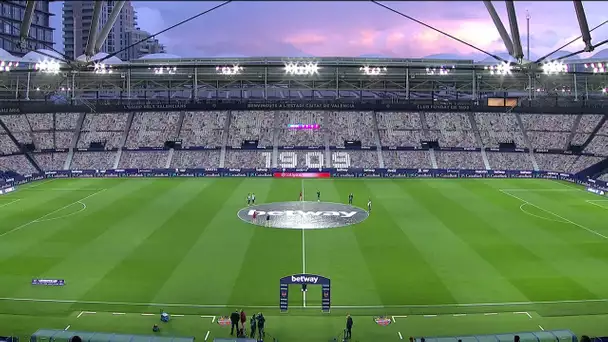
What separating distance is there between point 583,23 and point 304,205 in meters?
35.0

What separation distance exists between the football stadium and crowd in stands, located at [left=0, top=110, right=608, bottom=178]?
1.02 ft

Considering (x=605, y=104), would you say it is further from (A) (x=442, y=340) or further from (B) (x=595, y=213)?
(A) (x=442, y=340)

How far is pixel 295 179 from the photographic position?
227ft

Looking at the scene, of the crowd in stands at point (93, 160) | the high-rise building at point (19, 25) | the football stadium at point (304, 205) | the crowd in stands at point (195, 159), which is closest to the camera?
the football stadium at point (304, 205)

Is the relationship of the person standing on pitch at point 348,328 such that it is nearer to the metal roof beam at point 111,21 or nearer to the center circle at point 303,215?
the metal roof beam at point 111,21

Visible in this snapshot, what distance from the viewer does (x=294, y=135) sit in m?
81.7

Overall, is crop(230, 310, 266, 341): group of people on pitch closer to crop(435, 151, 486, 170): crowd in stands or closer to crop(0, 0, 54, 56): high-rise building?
crop(435, 151, 486, 170): crowd in stands

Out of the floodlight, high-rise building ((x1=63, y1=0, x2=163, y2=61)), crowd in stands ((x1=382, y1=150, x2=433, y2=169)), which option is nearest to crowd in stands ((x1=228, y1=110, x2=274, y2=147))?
the floodlight

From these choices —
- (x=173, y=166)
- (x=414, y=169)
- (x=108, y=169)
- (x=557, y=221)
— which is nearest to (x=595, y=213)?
(x=557, y=221)

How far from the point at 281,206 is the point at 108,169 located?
3461cm

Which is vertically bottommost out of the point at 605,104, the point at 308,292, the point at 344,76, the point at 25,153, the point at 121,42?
the point at 308,292

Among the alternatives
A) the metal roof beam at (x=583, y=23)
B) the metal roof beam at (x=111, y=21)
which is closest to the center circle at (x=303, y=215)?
the metal roof beam at (x=111, y=21)

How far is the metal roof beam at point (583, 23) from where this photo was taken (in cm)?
1598

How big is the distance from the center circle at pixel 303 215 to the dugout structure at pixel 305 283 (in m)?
15.8
